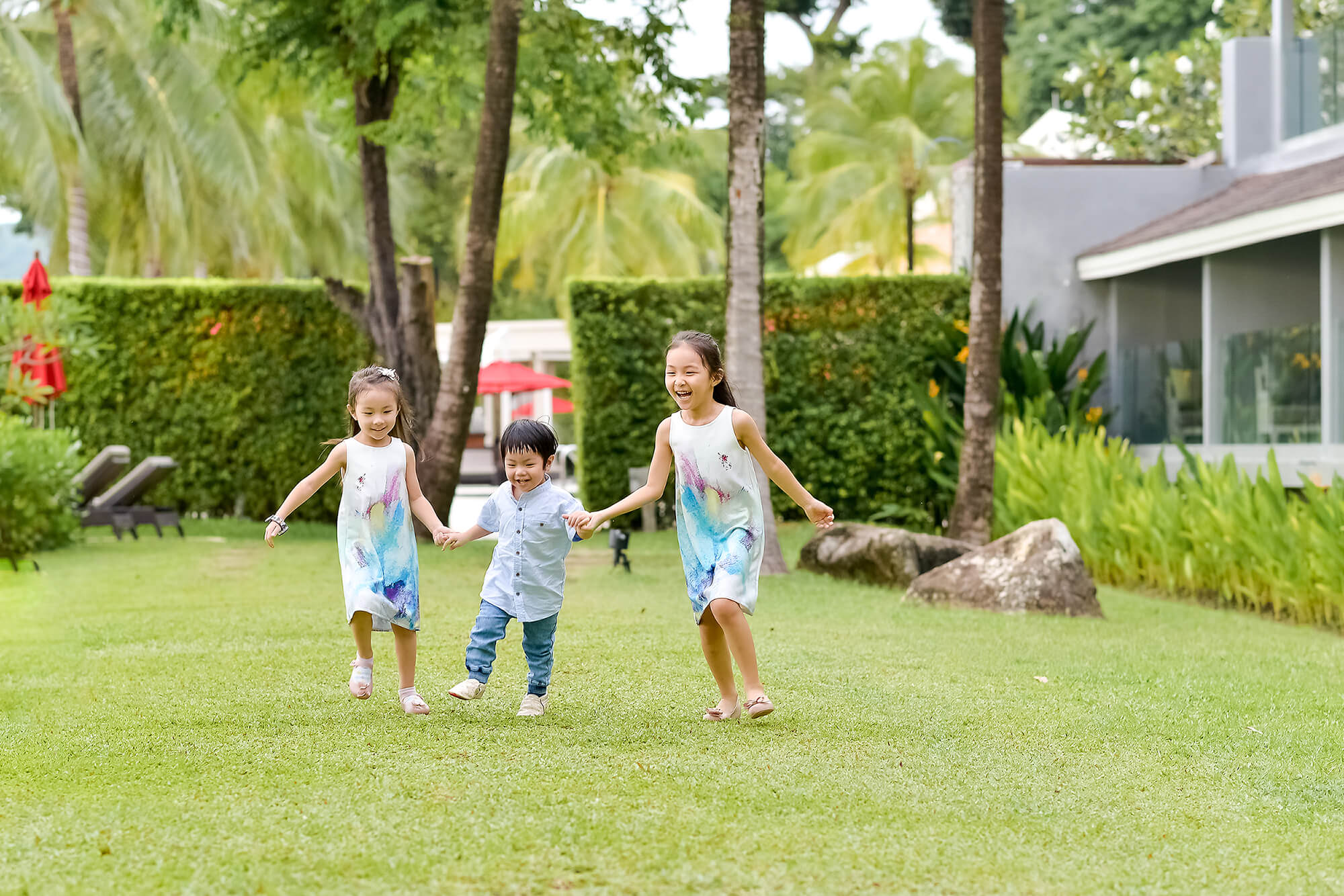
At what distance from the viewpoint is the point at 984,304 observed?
41.8 ft

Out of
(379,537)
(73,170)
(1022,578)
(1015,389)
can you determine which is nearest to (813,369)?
(1015,389)

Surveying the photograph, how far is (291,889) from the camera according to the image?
11.3 ft

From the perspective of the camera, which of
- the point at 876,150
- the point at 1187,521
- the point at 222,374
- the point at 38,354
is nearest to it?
the point at 1187,521

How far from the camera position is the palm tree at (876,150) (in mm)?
37500

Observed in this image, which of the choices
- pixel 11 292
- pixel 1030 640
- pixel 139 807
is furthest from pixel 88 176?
pixel 139 807

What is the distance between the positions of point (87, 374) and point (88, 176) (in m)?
17.0

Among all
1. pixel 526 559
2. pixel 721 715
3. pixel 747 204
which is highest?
pixel 747 204

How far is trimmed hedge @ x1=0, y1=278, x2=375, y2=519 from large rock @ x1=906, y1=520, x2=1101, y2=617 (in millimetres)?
8985

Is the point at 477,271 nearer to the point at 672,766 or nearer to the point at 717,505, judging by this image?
the point at 717,505

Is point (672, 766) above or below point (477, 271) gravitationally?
below

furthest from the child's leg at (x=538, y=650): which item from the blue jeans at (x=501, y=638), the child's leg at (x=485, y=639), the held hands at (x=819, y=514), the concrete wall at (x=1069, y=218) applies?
the concrete wall at (x=1069, y=218)

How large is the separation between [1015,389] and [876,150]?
78.0 feet

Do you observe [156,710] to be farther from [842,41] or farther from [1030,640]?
[842,41]

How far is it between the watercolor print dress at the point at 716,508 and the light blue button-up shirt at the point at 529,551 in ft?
1.39
